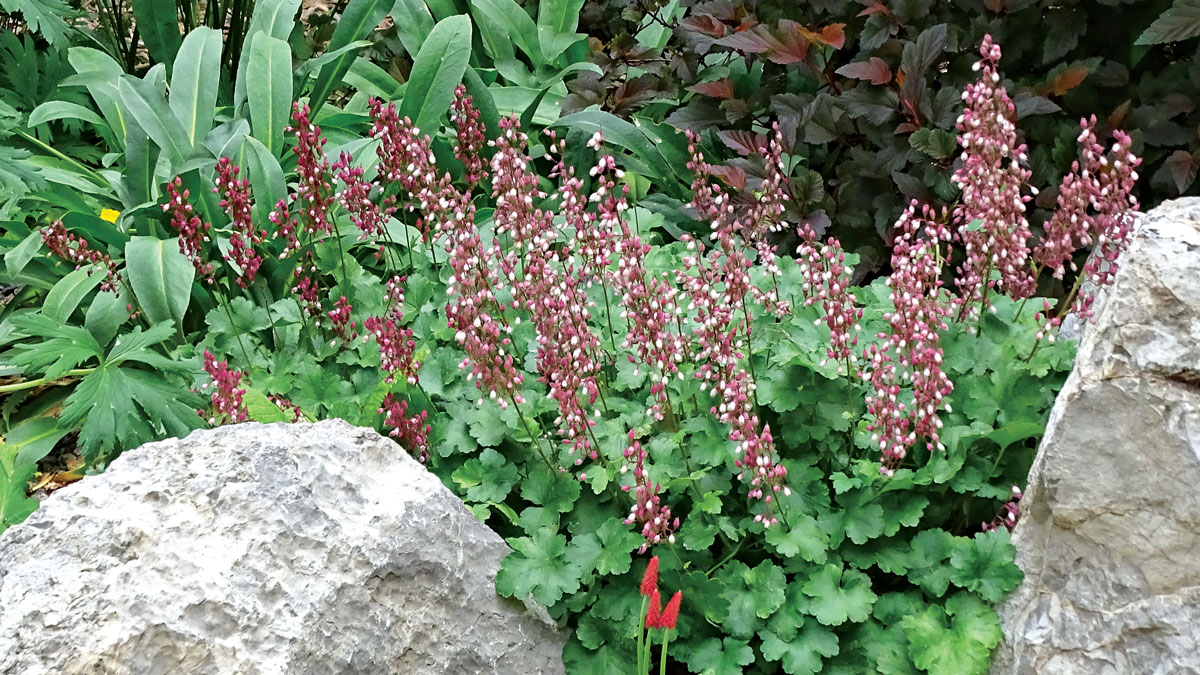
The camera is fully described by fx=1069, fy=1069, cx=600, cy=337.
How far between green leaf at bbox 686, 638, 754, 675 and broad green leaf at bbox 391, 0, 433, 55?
3.38 metres

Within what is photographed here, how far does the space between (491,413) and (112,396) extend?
1028 millimetres

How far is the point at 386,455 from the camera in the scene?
2.40 m

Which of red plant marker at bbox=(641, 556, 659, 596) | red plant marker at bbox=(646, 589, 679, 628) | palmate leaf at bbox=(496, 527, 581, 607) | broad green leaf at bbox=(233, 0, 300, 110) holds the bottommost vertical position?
palmate leaf at bbox=(496, 527, 581, 607)

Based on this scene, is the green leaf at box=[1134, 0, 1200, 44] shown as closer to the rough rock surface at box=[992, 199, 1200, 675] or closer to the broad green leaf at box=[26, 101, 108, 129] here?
the rough rock surface at box=[992, 199, 1200, 675]

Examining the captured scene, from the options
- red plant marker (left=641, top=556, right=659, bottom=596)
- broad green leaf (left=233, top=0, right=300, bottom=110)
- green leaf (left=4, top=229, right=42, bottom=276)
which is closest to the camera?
red plant marker (left=641, top=556, right=659, bottom=596)

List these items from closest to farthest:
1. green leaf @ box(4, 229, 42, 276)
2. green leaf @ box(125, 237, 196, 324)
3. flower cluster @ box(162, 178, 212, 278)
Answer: flower cluster @ box(162, 178, 212, 278) < green leaf @ box(125, 237, 196, 324) < green leaf @ box(4, 229, 42, 276)

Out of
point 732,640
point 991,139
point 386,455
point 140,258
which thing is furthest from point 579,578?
point 140,258

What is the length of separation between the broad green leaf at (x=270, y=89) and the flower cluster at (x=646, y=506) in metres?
2.36

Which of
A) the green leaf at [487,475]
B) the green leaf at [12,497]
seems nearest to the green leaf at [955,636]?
the green leaf at [487,475]

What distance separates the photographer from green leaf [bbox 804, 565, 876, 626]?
229cm

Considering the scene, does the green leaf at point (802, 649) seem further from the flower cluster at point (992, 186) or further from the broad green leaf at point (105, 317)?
the broad green leaf at point (105, 317)

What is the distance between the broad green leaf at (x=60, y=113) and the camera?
4.22 m

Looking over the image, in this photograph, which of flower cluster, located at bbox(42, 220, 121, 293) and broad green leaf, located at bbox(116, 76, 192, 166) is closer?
flower cluster, located at bbox(42, 220, 121, 293)

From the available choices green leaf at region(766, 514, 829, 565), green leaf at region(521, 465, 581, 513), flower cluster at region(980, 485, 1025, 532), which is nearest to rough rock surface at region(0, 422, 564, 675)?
green leaf at region(521, 465, 581, 513)
